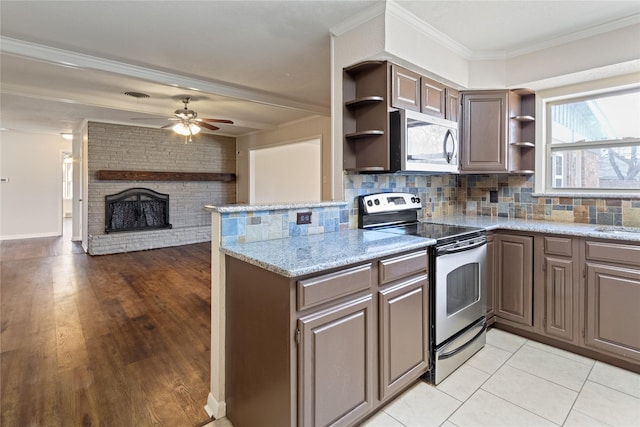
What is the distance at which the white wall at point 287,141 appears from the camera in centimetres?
584

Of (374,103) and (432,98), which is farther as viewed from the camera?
(432,98)

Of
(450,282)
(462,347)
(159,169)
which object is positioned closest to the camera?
(450,282)

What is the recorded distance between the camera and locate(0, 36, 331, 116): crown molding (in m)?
2.91

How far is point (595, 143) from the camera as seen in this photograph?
2.84 meters

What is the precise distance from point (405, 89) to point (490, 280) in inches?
64.4

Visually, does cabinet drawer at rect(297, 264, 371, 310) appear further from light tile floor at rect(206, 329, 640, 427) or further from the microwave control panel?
the microwave control panel

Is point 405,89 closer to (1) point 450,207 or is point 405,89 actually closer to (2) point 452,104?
(2) point 452,104

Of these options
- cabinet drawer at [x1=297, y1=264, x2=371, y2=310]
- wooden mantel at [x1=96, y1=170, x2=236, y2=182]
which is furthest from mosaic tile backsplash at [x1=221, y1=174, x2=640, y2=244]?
wooden mantel at [x1=96, y1=170, x2=236, y2=182]

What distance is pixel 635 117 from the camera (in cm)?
266

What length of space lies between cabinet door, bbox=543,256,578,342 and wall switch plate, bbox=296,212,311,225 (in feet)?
5.83

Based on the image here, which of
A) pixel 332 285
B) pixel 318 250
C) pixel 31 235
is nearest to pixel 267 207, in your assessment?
pixel 318 250

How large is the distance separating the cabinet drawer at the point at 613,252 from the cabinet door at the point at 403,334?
1227 millimetres

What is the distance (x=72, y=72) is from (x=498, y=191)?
455 centimetres

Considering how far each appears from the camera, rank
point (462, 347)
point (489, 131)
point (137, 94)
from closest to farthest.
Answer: point (462, 347), point (489, 131), point (137, 94)
